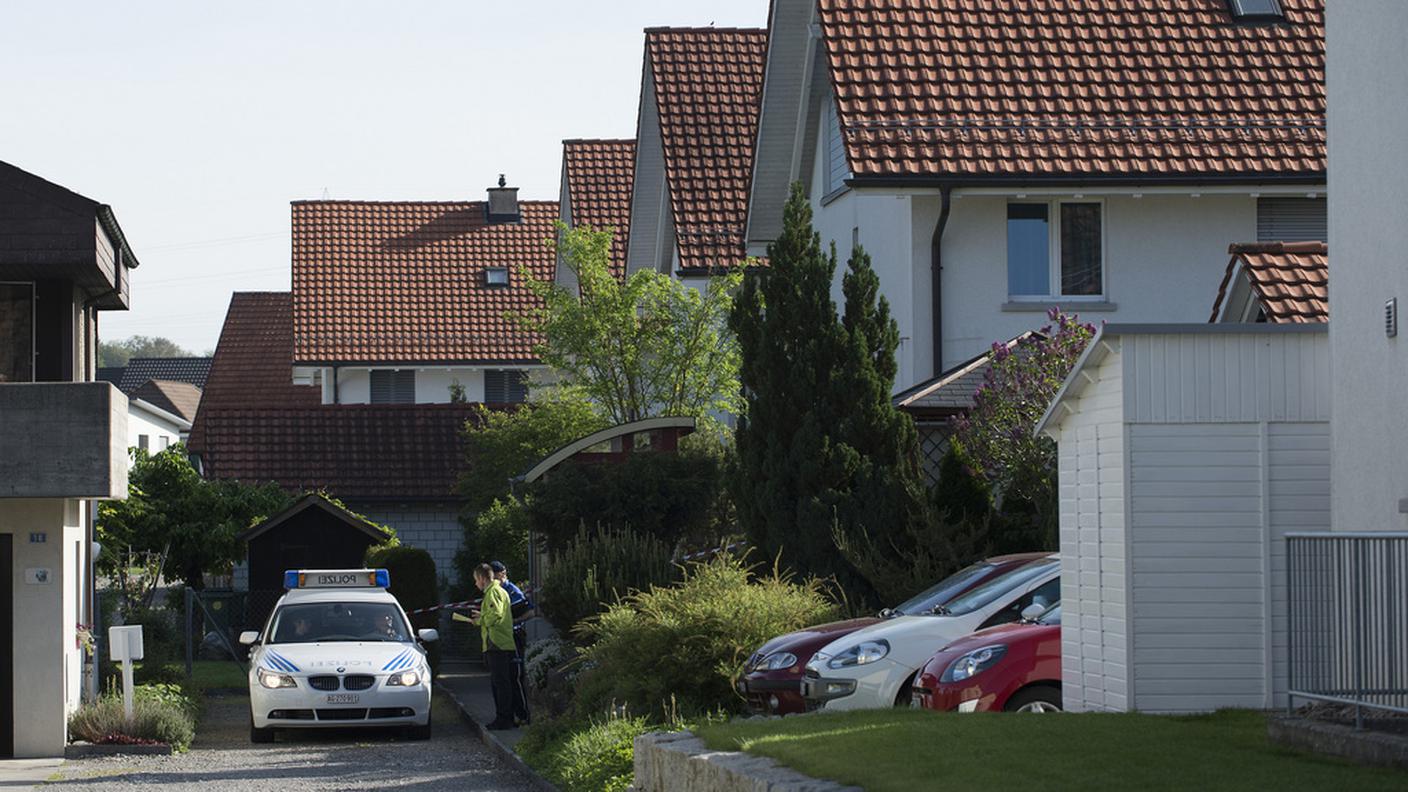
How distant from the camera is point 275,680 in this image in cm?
2167

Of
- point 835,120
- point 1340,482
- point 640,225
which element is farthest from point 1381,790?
point 640,225

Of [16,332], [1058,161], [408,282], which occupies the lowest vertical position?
[16,332]

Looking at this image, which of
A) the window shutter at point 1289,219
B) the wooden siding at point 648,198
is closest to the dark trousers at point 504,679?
the window shutter at point 1289,219

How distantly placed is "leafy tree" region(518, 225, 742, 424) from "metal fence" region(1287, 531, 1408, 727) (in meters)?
21.6

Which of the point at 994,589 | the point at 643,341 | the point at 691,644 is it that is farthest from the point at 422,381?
the point at 994,589

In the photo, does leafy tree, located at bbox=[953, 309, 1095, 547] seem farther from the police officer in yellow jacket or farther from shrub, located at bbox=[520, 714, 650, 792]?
shrub, located at bbox=[520, 714, 650, 792]

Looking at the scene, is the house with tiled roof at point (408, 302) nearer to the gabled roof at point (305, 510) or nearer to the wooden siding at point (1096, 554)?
the gabled roof at point (305, 510)

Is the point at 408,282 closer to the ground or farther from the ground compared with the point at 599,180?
closer to the ground

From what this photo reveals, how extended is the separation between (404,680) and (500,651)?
108cm

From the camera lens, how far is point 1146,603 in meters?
14.2

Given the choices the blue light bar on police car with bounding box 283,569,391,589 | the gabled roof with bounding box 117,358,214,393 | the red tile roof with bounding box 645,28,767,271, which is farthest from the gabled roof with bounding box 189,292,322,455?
the gabled roof with bounding box 117,358,214,393

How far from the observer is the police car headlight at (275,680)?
2164 centimetres

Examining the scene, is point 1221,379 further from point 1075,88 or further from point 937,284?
point 1075,88

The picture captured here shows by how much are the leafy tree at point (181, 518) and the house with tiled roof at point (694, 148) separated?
9.14 metres
